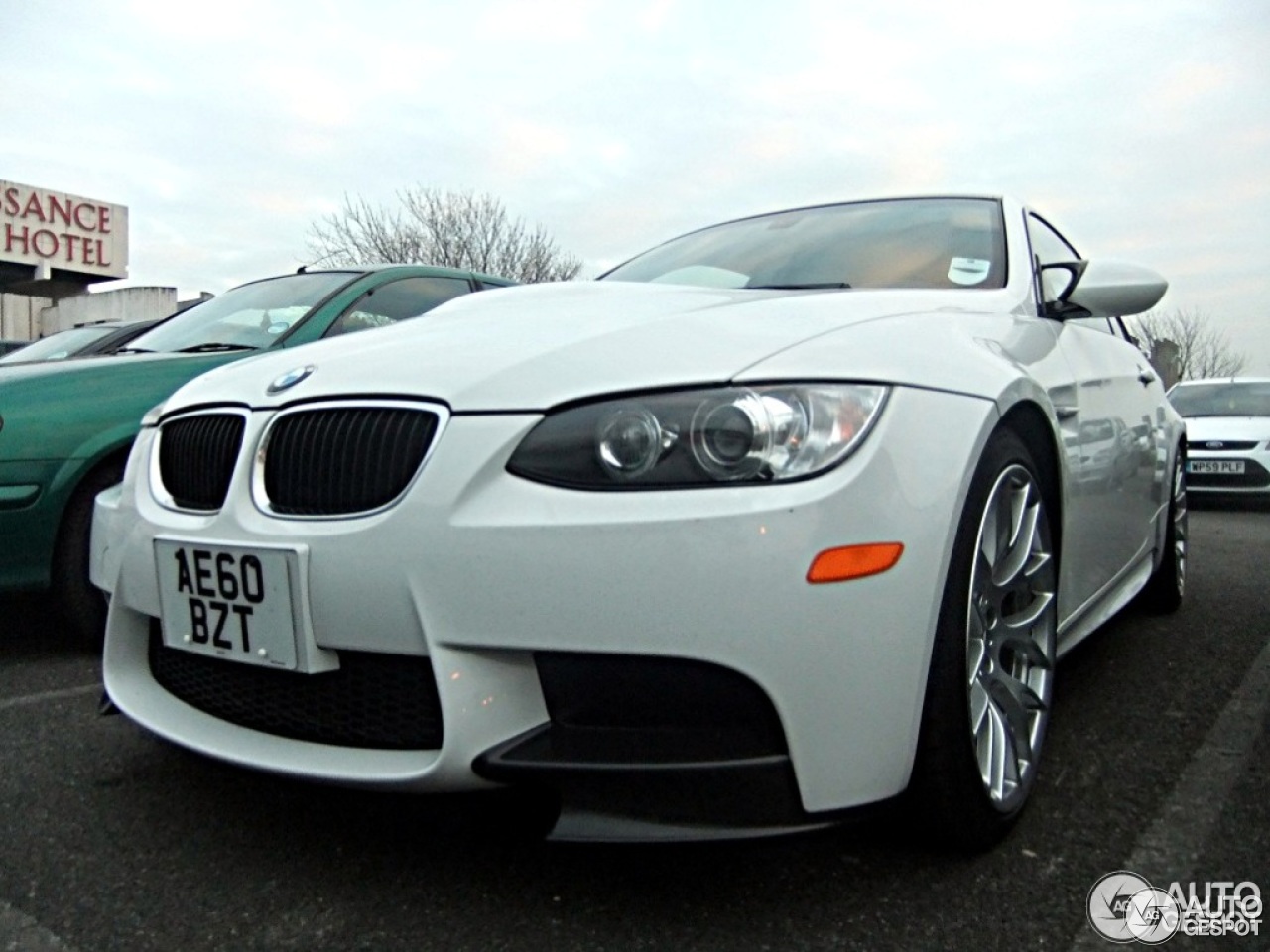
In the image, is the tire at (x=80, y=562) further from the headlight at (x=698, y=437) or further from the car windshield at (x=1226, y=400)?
the car windshield at (x=1226, y=400)

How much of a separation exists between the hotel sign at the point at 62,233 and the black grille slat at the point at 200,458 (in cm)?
2660

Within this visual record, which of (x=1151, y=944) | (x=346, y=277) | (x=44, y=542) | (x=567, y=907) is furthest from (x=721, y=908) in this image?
(x=346, y=277)

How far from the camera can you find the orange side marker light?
1.52m

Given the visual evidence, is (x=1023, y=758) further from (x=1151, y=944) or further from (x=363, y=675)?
(x=363, y=675)

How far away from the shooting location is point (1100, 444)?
2646mm

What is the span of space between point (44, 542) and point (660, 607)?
246 centimetres

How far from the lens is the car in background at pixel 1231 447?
892 cm

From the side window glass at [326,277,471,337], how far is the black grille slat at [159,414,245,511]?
1.89 metres

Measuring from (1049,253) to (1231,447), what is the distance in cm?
696

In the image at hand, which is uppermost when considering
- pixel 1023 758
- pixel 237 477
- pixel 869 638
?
pixel 237 477

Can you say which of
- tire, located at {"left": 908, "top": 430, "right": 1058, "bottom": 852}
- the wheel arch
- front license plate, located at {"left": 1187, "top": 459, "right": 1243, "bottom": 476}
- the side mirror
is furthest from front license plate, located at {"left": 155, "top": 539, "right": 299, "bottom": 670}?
front license plate, located at {"left": 1187, "top": 459, "right": 1243, "bottom": 476}

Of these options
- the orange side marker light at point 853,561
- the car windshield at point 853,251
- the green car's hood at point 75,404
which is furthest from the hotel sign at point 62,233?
the orange side marker light at point 853,561

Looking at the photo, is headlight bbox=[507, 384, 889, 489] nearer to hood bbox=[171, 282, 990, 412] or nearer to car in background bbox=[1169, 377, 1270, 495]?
hood bbox=[171, 282, 990, 412]

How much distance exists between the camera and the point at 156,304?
2611 cm
